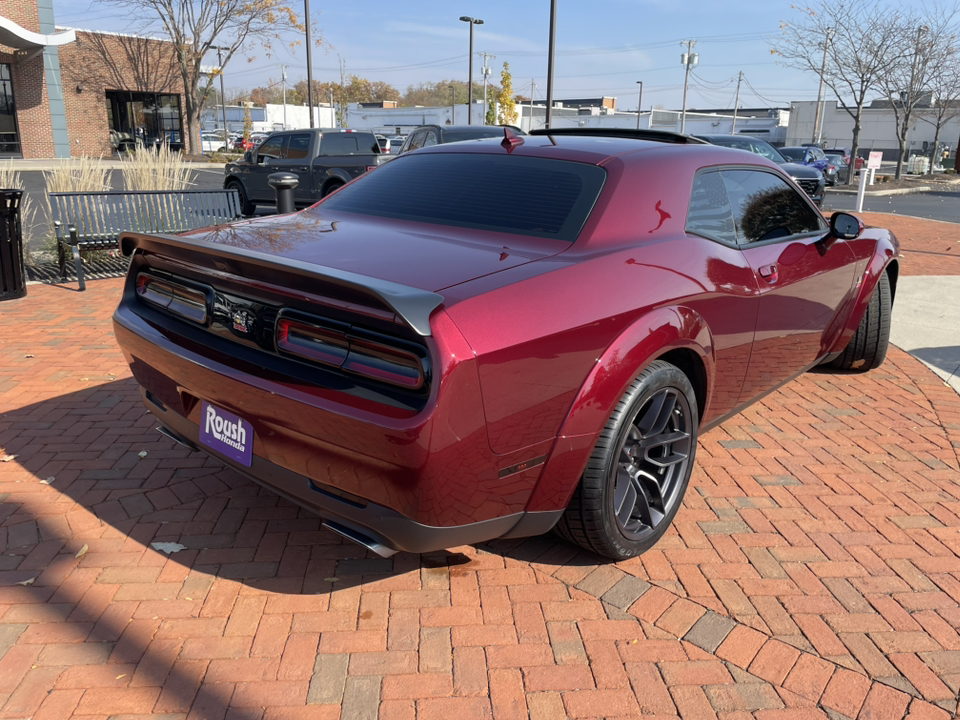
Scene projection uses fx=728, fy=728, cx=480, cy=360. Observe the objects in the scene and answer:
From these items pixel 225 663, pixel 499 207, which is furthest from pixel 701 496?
pixel 225 663

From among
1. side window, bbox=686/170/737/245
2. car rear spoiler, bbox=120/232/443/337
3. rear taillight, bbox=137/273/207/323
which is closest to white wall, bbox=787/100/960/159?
side window, bbox=686/170/737/245

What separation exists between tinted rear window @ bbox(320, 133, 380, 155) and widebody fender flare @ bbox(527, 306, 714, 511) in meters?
11.8

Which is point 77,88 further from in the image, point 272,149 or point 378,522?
point 378,522

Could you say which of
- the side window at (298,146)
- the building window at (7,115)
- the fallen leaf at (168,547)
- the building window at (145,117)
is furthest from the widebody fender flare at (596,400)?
the building window at (145,117)

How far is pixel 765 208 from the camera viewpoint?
146 inches

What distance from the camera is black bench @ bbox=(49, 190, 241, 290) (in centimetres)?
753

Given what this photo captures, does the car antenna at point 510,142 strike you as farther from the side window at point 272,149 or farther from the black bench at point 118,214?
the side window at point 272,149

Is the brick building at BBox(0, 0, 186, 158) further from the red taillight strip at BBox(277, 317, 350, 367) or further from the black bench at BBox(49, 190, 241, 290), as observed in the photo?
the red taillight strip at BBox(277, 317, 350, 367)

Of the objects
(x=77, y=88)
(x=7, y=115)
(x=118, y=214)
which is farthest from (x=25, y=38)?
(x=118, y=214)

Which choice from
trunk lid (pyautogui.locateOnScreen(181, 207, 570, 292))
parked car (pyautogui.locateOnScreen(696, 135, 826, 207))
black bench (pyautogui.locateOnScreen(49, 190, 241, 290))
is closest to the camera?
trunk lid (pyautogui.locateOnScreen(181, 207, 570, 292))

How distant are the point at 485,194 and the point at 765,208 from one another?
5.09 feet

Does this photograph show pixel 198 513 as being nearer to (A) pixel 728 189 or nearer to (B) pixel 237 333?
(B) pixel 237 333

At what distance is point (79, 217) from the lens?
769cm

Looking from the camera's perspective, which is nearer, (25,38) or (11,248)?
(11,248)
